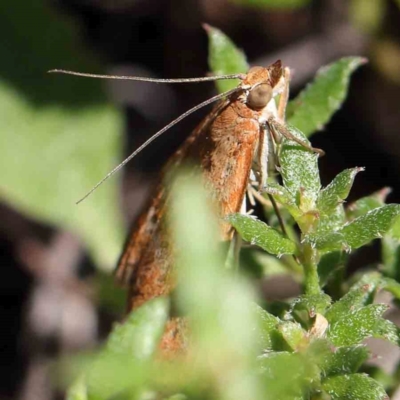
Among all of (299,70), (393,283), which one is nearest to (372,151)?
(299,70)

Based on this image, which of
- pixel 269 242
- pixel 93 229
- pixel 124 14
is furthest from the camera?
pixel 124 14

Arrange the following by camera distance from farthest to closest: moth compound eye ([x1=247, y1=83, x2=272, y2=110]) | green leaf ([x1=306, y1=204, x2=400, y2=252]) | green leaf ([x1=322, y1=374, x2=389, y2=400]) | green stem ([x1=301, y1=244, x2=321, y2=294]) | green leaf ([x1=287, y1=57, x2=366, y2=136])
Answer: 1. moth compound eye ([x1=247, y1=83, x2=272, y2=110])
2. green leaf ([x1=287, y1=57, x2=366, y2=136])
3. green stem ([x1=301, y1=244, x2=321, y2=294])
4. green leaf ([x1=306, y1=204, x2=400, y2=252])
5. green leaf ([x1=322, y1=374, x2=389, y2=400])

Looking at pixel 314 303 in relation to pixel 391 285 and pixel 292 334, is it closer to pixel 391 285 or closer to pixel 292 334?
pixel 292 334

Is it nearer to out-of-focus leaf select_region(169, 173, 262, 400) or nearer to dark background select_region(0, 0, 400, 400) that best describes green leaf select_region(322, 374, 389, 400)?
out-of-focus leaf select_region(169, 173, 262, 400)

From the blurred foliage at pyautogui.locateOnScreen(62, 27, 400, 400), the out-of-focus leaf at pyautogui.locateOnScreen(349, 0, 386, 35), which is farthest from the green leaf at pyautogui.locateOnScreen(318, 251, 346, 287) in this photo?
the out-of-focus leaf at pyautogui.locateOnScreen(349, 0, 386, 35)

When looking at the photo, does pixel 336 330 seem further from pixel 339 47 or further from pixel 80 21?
pixel 80 21
